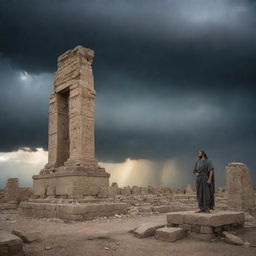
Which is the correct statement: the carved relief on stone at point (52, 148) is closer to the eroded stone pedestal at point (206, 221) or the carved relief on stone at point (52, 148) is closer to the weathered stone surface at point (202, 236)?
the eroded stone pedestal at point (206, 221)

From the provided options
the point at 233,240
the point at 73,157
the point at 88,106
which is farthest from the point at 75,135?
the point at 233,240

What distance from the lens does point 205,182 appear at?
748 centimetres

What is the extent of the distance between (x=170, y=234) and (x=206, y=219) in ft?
2.75

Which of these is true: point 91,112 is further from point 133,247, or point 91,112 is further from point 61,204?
point 133,247

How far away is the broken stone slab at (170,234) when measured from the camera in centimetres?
630

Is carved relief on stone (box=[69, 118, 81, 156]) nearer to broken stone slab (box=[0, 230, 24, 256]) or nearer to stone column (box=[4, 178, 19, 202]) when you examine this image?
broken stone slab (box=[0, 230, 24, 256])

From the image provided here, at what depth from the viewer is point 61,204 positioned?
10.6 m

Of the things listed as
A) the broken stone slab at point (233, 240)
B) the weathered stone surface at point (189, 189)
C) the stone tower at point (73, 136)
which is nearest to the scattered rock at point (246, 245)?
the broken stone slab at point (233, 240)

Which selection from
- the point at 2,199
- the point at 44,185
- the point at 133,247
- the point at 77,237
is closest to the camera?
the point at 133,247

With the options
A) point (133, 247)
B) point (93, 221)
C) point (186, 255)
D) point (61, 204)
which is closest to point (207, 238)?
point (186, 255)

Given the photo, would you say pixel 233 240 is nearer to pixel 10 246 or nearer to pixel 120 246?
pixel 120 246

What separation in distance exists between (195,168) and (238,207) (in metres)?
5.97

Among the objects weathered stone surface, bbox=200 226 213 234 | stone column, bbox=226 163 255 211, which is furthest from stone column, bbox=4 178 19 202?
weathered stone surface, bbox=200 226 213 234

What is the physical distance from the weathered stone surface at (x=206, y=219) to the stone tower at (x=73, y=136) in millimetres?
5201
